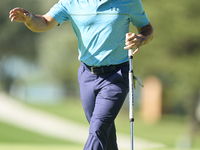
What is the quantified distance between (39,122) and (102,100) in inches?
1171

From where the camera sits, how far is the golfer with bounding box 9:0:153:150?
14.7ft

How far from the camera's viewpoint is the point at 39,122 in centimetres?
3369

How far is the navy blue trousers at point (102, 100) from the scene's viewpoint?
4.44 metres

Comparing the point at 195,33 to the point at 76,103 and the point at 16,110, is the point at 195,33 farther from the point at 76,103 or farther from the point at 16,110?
the point at 76,103

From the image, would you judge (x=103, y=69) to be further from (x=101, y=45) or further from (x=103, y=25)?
(x=103, y=25)

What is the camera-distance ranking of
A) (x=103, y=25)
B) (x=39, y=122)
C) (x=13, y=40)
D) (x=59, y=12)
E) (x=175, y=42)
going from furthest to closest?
(x=13, y=40)
(x=39, y=122)
(x=175, y=42)
(x=59, y=12)
(x=103, y=25)

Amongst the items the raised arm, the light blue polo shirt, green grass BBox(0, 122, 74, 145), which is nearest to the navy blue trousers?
the light blue polo shirt

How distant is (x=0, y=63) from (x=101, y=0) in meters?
37.9

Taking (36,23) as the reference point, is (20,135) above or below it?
below

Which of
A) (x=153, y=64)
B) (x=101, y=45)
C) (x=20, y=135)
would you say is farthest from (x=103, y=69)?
(x=20, y=135)

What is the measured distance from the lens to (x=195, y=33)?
77.3ft

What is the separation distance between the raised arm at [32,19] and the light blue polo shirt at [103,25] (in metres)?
0.28

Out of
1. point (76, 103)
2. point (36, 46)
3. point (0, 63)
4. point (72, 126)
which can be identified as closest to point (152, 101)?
point (72, 126)

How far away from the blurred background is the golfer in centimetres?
1076
